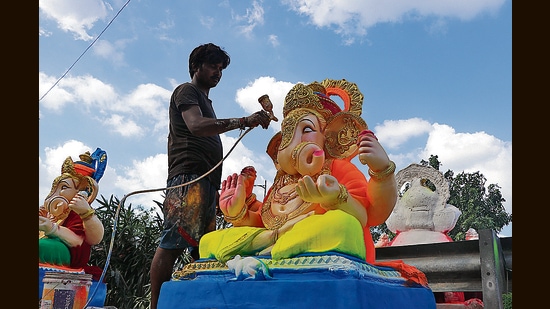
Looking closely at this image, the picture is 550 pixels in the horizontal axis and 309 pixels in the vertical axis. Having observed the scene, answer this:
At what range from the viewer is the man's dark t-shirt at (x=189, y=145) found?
3012mm

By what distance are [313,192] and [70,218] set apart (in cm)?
275

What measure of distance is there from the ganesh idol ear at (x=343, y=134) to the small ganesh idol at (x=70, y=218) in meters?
2.36

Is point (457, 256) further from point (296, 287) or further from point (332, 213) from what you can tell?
point (296, 287)

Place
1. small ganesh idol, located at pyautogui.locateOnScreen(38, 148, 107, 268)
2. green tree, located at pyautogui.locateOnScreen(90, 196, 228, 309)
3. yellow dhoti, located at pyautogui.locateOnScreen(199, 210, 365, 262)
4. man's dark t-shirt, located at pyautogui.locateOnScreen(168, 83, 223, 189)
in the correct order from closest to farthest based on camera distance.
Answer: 1. yellow dhoti, located at pyautogui.locateOnScreen(199, 210, 365, 262)
2. man's dark t-shirt, located at pyautogui.locateOnScreen(168, 83, 223, 189)
3. small ganesh idol, located at pyautogui.locateOnScreen(38, 148, 107, 268)
4. green tree, located at pyautogui.locateOnScreen(90, 196, 228, 309)

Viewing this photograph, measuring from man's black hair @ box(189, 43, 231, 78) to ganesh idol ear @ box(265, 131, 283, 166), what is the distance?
57cm

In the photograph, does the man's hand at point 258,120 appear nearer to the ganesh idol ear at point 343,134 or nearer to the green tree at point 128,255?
the ganesh idol ear at point 343,134

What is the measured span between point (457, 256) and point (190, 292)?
1.64 meters

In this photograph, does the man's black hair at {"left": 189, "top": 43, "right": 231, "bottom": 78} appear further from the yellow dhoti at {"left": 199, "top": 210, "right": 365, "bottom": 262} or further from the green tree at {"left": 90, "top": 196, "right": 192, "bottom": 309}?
the green tree at {"left": 90, "top": 196, "right": 192, "bottom": 309}

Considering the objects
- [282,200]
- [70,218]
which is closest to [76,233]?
[70,218]

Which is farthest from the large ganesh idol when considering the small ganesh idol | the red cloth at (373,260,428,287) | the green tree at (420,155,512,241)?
the green tree at (420,155,512,241)

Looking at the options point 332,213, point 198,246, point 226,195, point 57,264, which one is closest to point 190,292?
point 198,246

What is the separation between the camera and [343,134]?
9.73 feet

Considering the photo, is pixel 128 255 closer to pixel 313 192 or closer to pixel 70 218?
pixel 70 218

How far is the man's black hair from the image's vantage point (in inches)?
126
